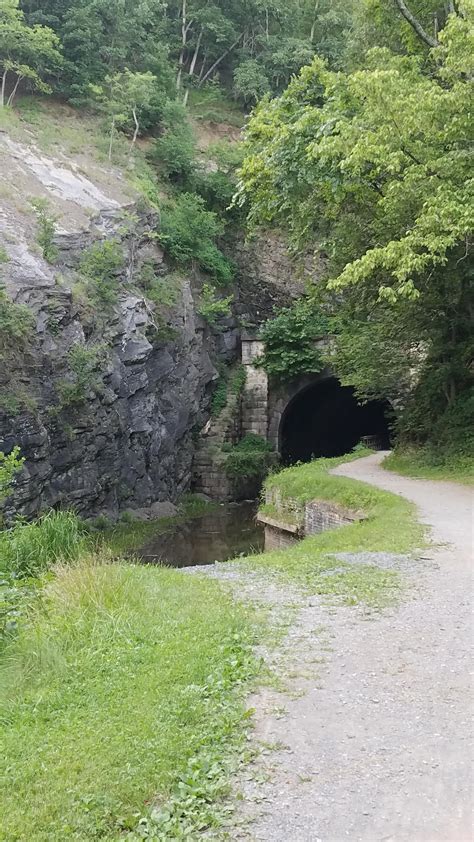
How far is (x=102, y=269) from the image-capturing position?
54.0ft

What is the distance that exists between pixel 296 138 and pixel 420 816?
11.7 metres

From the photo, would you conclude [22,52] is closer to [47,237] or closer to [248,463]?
[47,237]

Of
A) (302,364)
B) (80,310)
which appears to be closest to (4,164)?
(80,310)

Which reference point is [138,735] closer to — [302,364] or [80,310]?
[80,310]

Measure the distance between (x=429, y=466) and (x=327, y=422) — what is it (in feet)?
61.3

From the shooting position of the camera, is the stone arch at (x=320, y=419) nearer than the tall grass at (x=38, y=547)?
No

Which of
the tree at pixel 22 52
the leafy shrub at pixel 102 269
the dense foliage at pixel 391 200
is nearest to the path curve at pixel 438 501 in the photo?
the dense foliage at pixel 391 200

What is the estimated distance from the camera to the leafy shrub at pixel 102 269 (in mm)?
16172

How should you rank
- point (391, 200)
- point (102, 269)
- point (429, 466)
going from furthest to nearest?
1. point (102, 269)
2. point (429, 466)
3. point (391, 200)

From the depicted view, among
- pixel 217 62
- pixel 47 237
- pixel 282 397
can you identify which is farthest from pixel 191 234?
pixel 217 62

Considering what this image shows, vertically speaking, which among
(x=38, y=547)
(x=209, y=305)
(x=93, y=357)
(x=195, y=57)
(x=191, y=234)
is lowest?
(x=38, y=547)

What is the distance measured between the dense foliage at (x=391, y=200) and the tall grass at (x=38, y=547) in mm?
5927

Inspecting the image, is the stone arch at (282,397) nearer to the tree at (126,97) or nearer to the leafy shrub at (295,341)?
the leafy shrub at (295,341)

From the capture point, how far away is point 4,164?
18172 mm
